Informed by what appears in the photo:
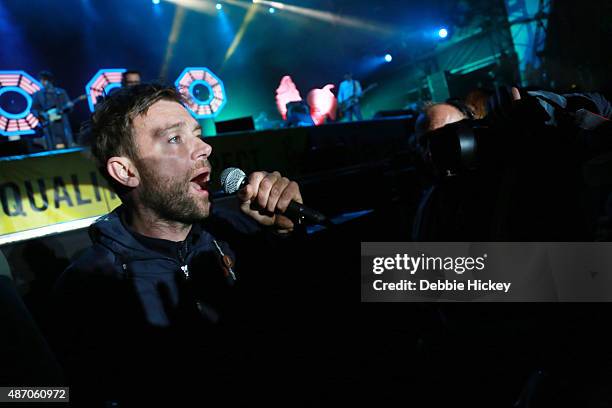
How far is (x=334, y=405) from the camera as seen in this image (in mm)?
2318

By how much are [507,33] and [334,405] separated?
1837 centimetres

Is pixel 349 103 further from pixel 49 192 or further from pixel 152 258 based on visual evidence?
pixel 152 258

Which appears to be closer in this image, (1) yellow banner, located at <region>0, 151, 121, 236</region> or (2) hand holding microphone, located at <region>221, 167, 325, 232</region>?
(2) hand holding microphone, located at <region>221, 167, 325, 232</region>

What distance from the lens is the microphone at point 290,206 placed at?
4.40 feet

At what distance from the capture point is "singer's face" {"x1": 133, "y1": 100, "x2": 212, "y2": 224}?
1825mm

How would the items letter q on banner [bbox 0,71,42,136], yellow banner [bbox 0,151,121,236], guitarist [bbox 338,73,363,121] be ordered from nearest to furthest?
yellow banner [bbox 0,151,121,236] < letter q on banner [bbox 0,71,42,136] < guitarist [bbox 338,73,363,121]

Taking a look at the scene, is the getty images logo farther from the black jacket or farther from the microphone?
the black jacket

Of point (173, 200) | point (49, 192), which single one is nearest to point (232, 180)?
point (173, 200)

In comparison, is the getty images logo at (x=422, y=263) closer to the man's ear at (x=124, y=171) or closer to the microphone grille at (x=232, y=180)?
the microphone grille at (x=232, y=180)

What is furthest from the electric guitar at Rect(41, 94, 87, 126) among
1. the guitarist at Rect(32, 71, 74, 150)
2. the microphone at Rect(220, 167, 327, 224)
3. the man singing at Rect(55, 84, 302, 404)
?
the microphone at Rect(220, 167, 327, 224)

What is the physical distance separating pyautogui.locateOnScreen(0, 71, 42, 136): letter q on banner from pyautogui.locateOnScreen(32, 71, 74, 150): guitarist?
62.1 inches

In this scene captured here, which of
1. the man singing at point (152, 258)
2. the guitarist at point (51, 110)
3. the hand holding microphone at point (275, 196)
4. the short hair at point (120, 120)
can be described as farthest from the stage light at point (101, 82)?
the hand holding microphone at point (275, 196)

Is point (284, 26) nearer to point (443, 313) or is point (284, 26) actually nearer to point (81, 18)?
point (81, 18)

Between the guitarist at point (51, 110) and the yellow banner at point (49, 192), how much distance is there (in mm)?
5309
